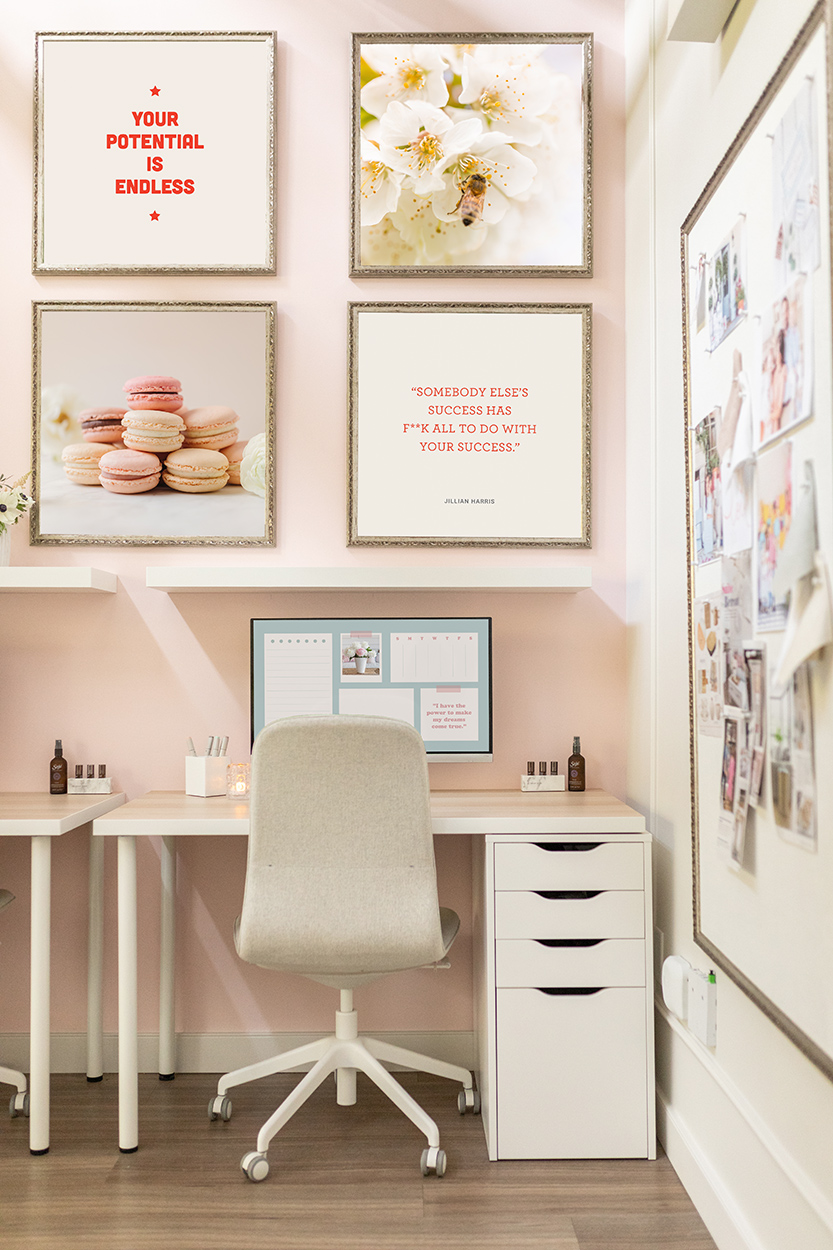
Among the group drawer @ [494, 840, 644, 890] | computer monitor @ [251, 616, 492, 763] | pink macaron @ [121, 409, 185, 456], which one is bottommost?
drawer @ [494, 840, 644, 890]

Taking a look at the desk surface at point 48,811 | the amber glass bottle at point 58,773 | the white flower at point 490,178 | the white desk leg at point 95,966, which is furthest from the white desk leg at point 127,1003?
the white flower at point 490,178

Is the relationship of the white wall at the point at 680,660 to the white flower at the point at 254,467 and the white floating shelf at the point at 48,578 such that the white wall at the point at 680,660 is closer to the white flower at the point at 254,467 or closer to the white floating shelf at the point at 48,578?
the white flower at the point at 254,467

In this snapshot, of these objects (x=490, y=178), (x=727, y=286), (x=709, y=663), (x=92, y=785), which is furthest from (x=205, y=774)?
(x=490, y=178)

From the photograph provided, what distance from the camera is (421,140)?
2.72 metres

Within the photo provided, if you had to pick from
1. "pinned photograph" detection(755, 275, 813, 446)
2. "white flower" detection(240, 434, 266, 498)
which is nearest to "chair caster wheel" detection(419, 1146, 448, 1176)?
"pinned photograph" detection(755, 275, 813, 446)

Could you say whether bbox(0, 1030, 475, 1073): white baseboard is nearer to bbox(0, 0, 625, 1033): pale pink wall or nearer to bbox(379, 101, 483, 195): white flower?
bbox(0, 0, 625, 1033): pale pink wall

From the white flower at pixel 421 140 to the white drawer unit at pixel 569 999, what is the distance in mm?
1886

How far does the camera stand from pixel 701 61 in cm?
203

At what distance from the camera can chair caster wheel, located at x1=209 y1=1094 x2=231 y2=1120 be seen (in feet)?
7.56

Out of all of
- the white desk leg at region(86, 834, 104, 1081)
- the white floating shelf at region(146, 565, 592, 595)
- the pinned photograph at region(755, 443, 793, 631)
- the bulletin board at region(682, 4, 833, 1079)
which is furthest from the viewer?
the white desk leg at region(86, 834, 104, 1081)

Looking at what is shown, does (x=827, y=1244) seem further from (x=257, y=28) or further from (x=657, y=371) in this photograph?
(x=257, y=28)

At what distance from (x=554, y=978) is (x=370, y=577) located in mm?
1072

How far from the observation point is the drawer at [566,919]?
2.16m

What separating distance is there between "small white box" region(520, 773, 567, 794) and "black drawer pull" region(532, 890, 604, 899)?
14.7 inches
